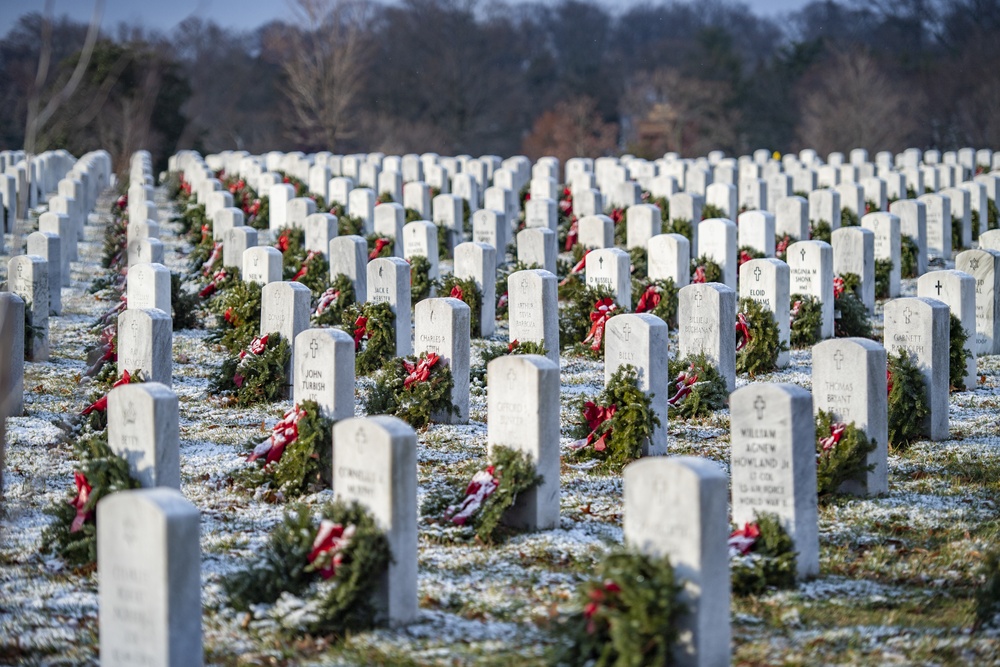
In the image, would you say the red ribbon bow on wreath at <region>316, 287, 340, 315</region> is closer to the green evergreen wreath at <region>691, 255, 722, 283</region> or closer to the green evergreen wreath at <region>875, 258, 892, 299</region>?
the green evergreen wreath at <region>691, 255, 722, 283</region>

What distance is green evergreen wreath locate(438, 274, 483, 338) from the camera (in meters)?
14.5

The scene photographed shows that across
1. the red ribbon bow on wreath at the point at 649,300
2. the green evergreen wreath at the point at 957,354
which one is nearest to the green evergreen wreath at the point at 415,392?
the red ribbon bow on wreath at the point at 649,300

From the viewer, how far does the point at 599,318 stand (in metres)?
13.5

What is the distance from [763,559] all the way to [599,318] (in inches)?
256

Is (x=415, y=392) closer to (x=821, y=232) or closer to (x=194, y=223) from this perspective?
(x=821, y=232)

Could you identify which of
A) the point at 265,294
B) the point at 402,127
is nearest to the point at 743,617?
the point at 265,294

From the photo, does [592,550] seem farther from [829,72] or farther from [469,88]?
[469,88]

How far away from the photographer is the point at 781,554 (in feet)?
23.7

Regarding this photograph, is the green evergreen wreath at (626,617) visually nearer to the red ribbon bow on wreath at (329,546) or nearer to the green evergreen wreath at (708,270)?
the red ribbon bow on wreath at (329,546)

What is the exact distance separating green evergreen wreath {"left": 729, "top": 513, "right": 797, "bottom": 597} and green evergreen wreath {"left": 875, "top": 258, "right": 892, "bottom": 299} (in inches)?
405

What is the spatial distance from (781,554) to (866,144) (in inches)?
1354

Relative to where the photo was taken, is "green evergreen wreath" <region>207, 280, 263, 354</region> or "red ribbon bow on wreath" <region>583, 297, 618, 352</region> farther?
"green evergreen wreath" <region>207, 280, 263, 354</region>

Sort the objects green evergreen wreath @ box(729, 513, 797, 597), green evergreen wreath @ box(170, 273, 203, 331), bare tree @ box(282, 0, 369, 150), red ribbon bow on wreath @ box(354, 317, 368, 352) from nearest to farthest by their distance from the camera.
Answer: green evergreen wreath @ box(729, 513, 797, 597), red ribbon bow on wreath @ box(354, 317, 368, 352), green evergreen wreath @ box(170, 273, 203, 331), bare tree @ box(282, 0, 369, 150)

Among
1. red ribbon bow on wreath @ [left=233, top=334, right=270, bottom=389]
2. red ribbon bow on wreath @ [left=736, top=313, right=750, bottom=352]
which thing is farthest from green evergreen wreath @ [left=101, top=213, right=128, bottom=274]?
red ribbon bow on wreath @ [left=736, top=313, right=750, bottom=352]
